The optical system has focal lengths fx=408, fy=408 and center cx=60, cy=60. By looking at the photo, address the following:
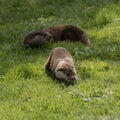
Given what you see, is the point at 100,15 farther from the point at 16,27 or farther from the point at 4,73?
the point at 4,73

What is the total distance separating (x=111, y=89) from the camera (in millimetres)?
6855

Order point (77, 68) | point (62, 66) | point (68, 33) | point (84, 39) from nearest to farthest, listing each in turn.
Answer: point (62, 66)
point (77, 68)
point (84, 39)
point (68, 33)

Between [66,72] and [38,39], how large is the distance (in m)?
2.56

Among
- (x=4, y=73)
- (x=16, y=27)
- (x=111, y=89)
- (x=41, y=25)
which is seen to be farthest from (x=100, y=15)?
(x=111, y=89)

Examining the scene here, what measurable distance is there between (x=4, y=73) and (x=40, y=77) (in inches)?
30.8

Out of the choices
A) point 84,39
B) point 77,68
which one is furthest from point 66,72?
point 84,39

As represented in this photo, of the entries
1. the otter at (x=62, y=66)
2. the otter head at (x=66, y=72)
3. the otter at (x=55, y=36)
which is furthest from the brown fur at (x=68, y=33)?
the otter head at (x=66, y=72)

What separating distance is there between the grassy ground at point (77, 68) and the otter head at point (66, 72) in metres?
0.15

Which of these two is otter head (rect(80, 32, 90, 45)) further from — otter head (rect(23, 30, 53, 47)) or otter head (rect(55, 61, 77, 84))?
otter head (rect(55, 61, 77, 84))

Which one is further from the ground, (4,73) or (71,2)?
(4,73)

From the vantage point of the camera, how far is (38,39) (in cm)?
991

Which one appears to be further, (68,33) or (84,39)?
(68,33)

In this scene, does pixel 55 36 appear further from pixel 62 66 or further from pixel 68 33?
pixel 62 66

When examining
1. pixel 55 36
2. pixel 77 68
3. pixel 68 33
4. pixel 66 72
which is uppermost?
pixel 66 72
